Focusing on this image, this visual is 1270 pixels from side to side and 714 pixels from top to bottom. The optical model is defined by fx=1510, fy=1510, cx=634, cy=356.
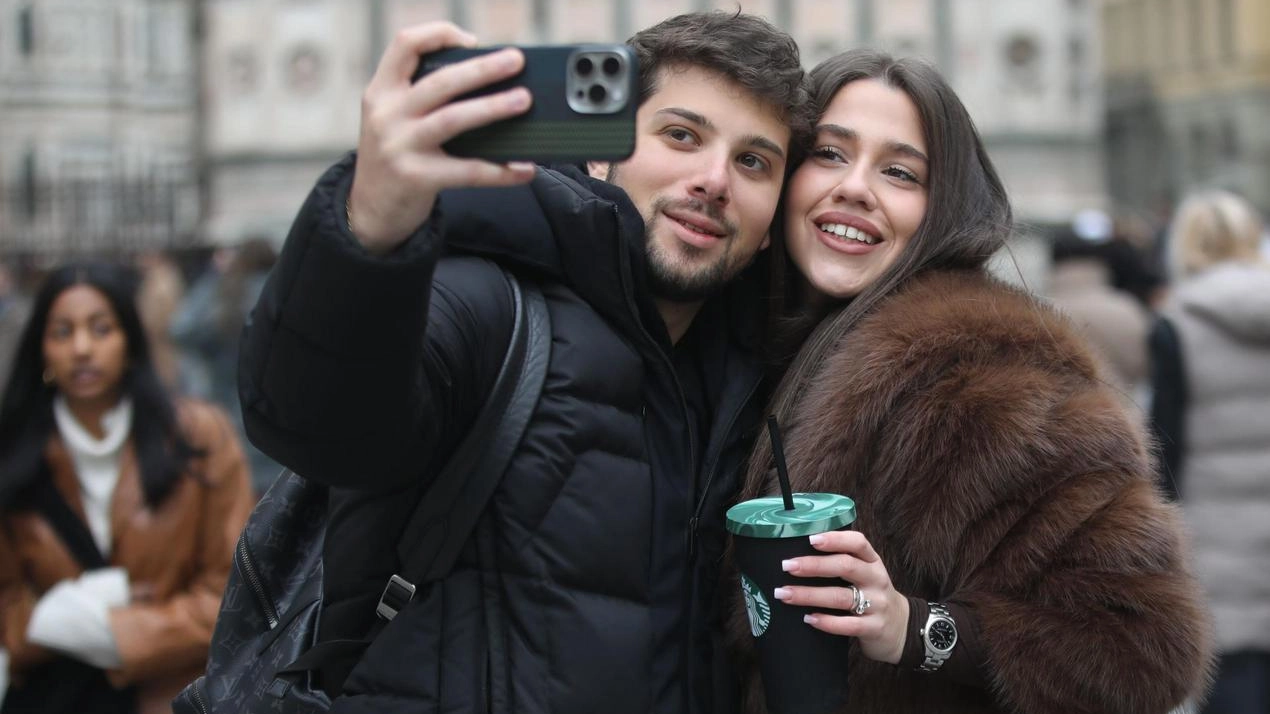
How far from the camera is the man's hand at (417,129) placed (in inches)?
73.6

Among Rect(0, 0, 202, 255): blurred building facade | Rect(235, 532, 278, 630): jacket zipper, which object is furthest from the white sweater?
Rect(0, 0, 202, 255): blurred building facade

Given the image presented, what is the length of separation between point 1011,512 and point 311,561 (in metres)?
1.17

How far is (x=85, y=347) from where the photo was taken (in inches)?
189

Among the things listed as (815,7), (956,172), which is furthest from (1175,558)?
(815,7)

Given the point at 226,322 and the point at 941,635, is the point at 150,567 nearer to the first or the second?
the point at 941,635

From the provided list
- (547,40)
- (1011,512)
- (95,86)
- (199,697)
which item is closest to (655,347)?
(1011,512)

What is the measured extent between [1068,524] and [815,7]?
23.9 m

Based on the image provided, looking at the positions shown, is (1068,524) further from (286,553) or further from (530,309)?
(286,553)

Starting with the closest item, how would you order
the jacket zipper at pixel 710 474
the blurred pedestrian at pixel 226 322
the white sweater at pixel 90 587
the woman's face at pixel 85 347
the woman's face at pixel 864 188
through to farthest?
the jacket zipper at pixel 710 474, the woman's face at pixel 864 188, the white sweater at pixel 90 587, the woman's face at pixel 85 347, the blurred pedestrian at pixel 226 322

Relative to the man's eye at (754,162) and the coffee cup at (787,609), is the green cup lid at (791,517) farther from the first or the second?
the man's eye at (754,162)

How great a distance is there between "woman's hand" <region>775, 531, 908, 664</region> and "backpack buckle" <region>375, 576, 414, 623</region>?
0.56 metres

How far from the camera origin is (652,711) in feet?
8.06

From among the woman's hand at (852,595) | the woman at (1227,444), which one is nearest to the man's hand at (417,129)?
the woman's hand at (852,595)

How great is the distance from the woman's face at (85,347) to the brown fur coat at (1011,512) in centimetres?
284
